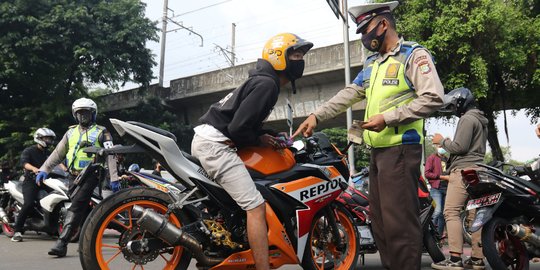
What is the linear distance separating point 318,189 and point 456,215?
2121 millimetres

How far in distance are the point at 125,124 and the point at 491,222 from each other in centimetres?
323

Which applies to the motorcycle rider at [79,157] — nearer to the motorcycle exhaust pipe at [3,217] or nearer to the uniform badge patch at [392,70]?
the motorcycle exhaust pipe at [3,217]

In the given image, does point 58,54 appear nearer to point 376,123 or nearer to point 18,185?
Result: point 18,185

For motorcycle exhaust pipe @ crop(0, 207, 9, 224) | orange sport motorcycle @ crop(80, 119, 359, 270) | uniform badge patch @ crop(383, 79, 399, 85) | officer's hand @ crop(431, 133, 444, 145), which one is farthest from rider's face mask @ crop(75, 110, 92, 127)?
uniform badge patch @ crop(383, 79, 399, 85)

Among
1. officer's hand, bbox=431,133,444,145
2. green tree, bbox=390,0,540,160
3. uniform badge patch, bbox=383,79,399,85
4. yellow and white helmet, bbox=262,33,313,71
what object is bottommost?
officer's hand, bbox=431,133,444,145

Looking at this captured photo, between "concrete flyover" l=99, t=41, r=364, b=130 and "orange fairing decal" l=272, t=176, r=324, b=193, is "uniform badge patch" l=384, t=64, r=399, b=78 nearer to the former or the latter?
"orange fairing decal" l=272, t=176, r=324, b=193

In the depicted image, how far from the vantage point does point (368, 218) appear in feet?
17.7

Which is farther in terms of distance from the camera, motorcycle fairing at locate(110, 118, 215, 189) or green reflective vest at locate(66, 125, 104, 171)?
green reflective vest at locate(66, 125, 104, 171)

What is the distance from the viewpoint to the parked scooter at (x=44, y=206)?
7.21 m

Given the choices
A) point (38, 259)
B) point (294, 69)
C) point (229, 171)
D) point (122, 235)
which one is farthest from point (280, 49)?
point (38, 259)

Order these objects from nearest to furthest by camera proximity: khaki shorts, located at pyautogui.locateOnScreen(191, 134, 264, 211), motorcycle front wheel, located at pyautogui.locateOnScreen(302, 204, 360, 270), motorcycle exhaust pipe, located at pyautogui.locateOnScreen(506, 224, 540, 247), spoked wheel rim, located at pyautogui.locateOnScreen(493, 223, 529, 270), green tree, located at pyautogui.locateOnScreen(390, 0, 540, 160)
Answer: khaki shorts, located at pyautogui.locateOnScreen(191, 134, 264, 211)
motorcycle front wheel, located at pyautogui.locateOnScreen(302, 204, 360, 270)
motorcycle exhaust pipe, located at pyautogui.locateOnScreen(506, 224, 540, 247)
spoked wheel rim, located at pyautogui.locateOnScreen(493, 223, 529, 270)
green tree, located at pyautogui.locateOnScreen(390, 0, 540, 160)

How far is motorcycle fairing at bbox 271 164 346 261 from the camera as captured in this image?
3.71 meters

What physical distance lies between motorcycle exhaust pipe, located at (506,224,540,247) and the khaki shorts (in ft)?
7.98

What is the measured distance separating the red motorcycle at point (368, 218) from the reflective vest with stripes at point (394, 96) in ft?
7.42
